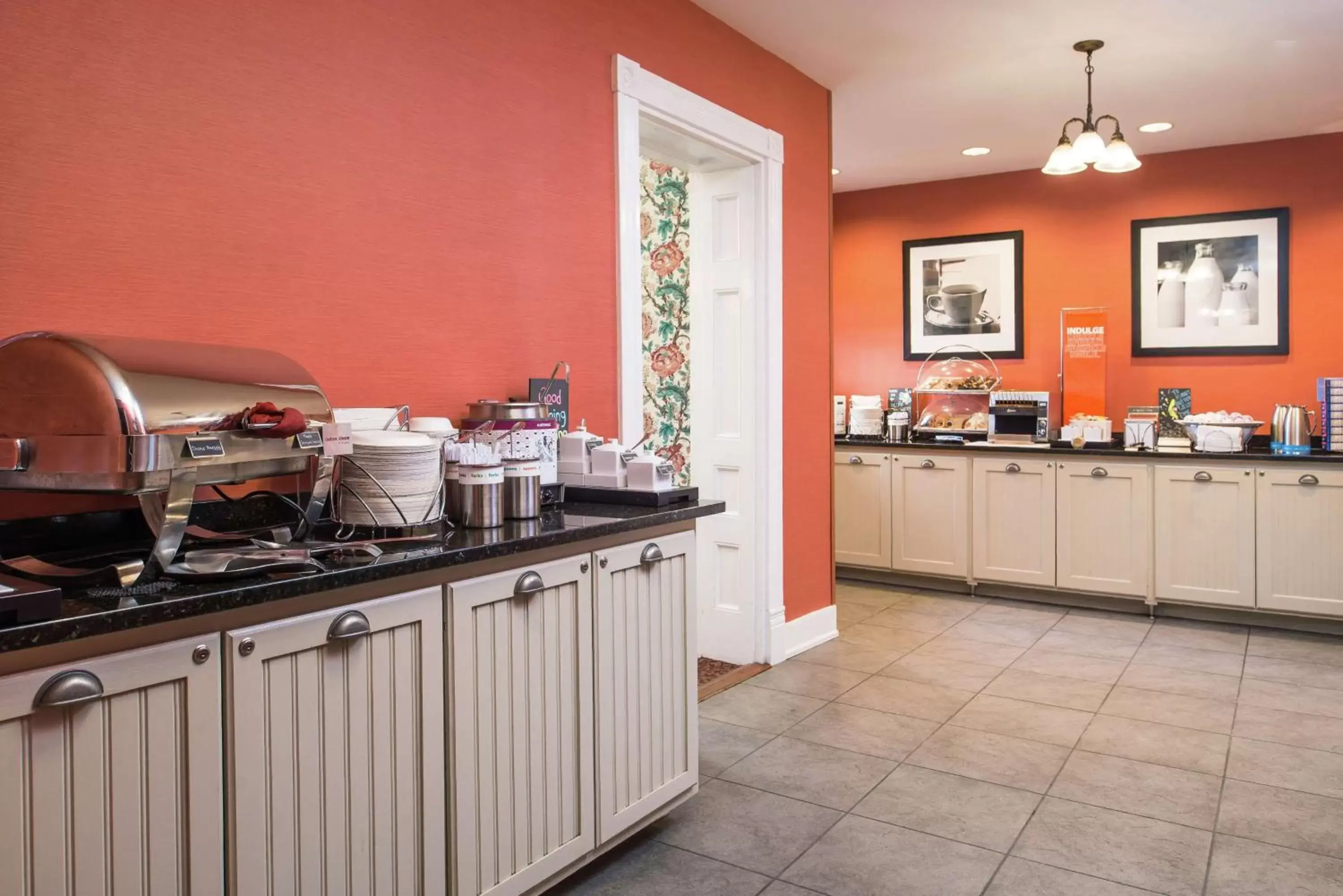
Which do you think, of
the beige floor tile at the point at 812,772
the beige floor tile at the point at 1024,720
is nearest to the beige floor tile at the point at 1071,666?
the beige floor tile at the point at 1024,720

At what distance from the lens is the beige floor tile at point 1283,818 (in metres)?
2.73

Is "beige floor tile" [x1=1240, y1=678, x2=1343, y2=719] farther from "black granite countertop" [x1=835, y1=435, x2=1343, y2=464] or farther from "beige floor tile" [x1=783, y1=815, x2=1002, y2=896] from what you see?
"beige floor tile" [x1=783, y1=815, x2=1002, y2=896]

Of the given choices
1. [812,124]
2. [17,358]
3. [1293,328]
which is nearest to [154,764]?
[17,358]

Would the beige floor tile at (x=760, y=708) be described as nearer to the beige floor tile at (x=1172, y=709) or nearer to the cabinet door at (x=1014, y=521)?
the beige floor tile at (x=1172, y=709)

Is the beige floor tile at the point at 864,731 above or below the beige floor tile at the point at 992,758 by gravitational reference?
above

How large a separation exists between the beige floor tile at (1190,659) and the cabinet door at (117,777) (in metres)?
4.31

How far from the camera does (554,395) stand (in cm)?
305

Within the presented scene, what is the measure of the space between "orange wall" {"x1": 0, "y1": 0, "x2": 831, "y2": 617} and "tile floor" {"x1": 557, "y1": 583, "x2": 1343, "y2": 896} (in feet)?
4.59

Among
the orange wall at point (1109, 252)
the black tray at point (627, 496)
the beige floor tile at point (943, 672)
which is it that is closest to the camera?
the black tray at point (627, 496)

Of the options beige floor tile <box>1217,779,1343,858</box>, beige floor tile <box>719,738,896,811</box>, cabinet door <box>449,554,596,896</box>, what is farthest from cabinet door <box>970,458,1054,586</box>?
cabinet door <box>449,554,596,896</box>

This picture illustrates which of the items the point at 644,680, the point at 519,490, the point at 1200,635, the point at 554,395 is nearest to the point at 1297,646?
the point at 1200,635

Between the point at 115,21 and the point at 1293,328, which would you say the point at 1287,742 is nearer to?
the point at 1293,328

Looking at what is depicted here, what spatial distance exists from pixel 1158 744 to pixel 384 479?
2963 mm

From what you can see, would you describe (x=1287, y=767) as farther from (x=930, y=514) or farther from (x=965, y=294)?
(x=965, y=294)
